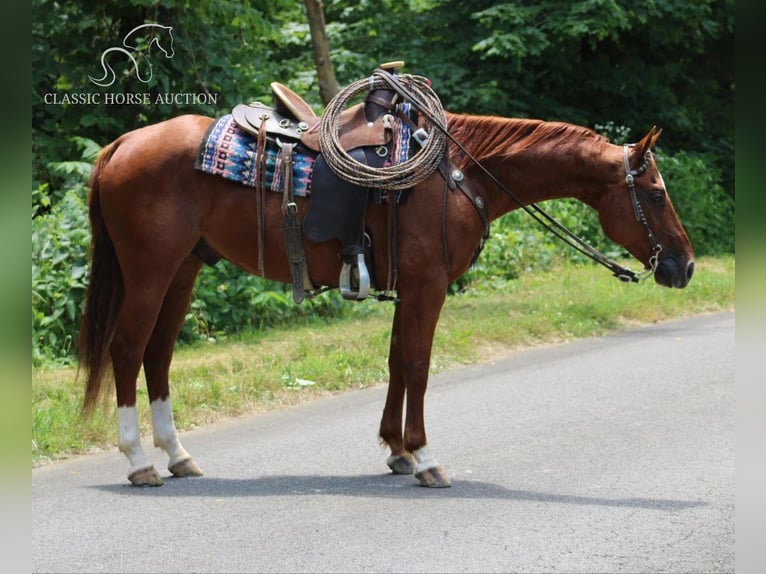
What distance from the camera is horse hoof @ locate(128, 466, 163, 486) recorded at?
566cm

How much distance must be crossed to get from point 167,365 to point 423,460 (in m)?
1.69

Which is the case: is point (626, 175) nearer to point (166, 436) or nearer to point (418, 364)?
point (418, 364)

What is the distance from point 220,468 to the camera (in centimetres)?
606

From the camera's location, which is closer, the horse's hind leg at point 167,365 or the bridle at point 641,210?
the bridle at point 641,210

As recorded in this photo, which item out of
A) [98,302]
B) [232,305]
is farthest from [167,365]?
[232,305]

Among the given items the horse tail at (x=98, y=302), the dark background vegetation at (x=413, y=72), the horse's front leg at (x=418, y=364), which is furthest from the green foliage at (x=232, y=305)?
the horse's front leg at (x=418, y=364)

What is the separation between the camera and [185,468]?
19.3 ft

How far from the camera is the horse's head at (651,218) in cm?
558

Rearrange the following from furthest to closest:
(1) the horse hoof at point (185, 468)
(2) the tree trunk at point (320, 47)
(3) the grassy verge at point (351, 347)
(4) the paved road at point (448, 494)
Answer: (2) the tree trunk at point (320, 47)
(3) the grassy verge at point (351, 347)
(1) the horse hoof at point (185, 468)
(4) the paved road at point (448, 494)

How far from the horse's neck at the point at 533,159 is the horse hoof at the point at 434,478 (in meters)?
1.57

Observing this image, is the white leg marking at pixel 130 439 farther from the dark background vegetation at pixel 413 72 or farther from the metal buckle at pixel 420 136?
the dark background vegetation at pixel 413 72

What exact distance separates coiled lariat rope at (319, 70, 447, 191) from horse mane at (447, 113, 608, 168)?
17 centimetres

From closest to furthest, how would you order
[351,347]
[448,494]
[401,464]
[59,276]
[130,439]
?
[448,494], [130,439], [401,464], [351,347], [59,276]

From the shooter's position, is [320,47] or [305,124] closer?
[305,124]
